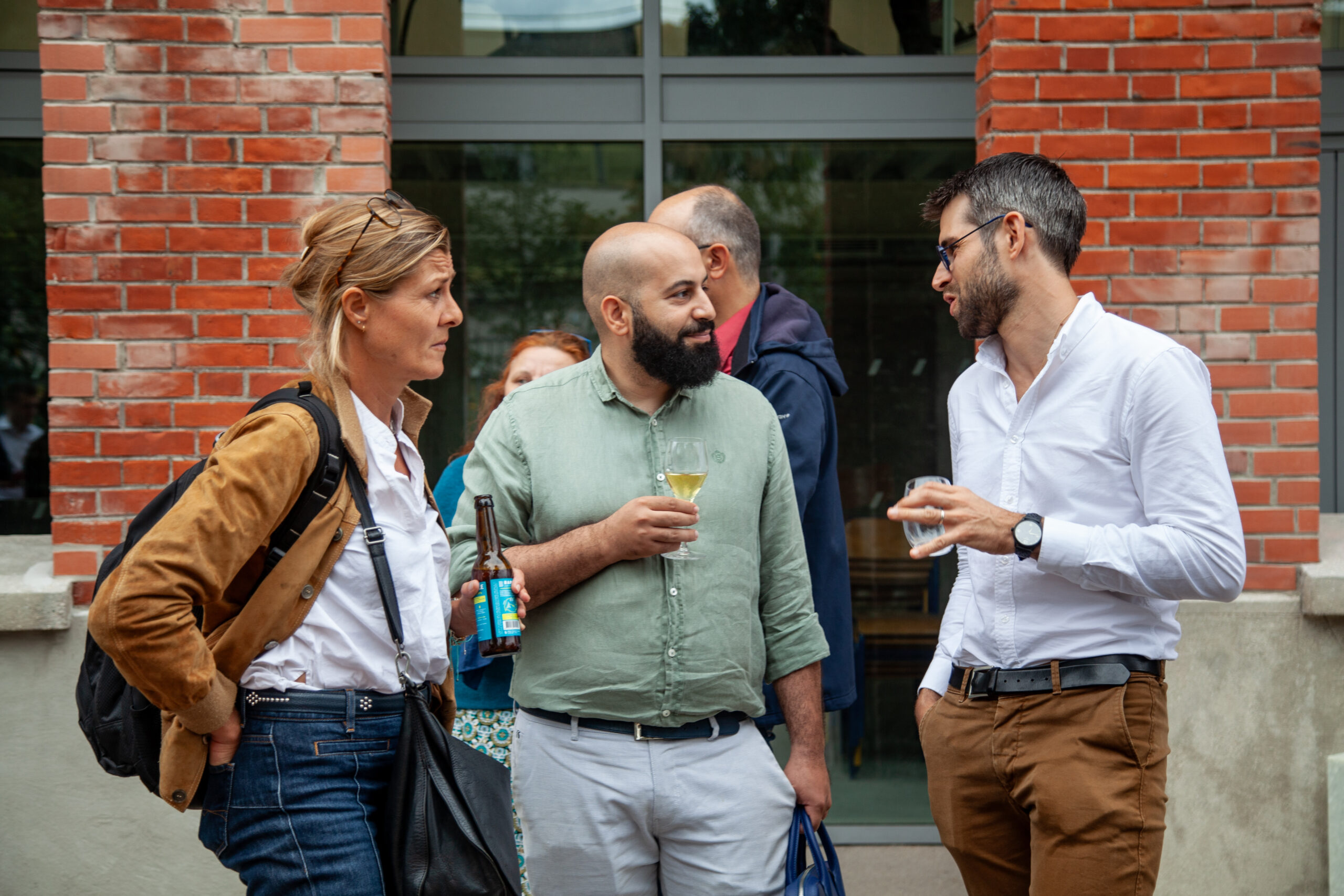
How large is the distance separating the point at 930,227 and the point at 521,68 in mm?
1824

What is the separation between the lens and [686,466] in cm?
234

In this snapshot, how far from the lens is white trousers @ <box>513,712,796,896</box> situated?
7.98 ft

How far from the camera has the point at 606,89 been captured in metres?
4.47

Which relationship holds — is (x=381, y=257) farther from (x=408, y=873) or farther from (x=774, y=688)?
(x=774, y=688)

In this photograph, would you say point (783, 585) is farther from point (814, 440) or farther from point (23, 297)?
point (23, 297)

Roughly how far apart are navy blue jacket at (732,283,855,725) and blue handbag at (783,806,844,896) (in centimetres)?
30

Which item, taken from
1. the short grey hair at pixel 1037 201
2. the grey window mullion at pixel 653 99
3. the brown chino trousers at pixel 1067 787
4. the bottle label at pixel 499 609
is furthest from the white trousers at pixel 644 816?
the grey window mullion at pixel 653 99

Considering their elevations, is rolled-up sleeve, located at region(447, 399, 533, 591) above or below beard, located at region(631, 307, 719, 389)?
below

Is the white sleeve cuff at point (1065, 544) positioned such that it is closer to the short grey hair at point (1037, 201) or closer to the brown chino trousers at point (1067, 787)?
the brown chino trousers at point (1067, 787)

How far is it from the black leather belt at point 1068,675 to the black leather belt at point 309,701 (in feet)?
4.43

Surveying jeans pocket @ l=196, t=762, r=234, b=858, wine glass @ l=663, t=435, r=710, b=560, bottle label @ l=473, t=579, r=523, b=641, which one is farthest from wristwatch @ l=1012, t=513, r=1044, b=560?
jeans pocket @ l=196, t=762, r=234, b=858

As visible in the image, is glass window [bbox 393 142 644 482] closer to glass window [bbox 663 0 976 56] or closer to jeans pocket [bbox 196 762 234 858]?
glass window [bbox 663 0 976 56]

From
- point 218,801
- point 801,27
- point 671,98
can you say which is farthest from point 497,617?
point 801,27

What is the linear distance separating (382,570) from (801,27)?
3.40 m
